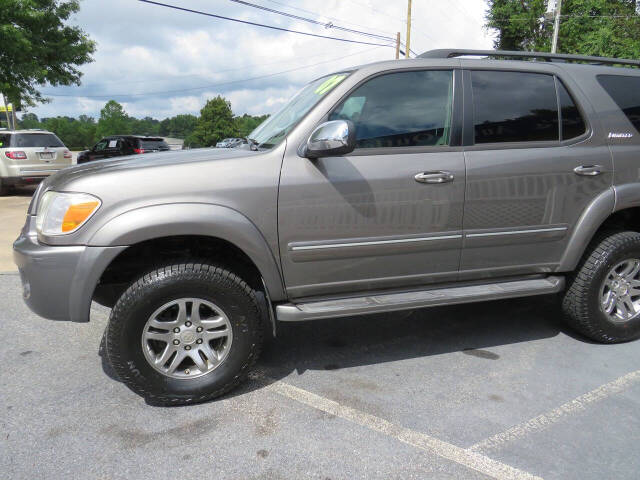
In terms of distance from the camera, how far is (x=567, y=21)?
2439 cm

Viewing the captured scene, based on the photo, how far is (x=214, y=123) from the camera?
60.5 meters

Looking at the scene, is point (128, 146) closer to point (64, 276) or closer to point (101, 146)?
point (101, 146)

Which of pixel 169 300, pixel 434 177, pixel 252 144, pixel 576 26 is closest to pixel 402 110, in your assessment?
pixel 434 177

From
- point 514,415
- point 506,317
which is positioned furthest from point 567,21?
point 514,415

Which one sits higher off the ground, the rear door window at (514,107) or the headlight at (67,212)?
the rear door window at (514,107)

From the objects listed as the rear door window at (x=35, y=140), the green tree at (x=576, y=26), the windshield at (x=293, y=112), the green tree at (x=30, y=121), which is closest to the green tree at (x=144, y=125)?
the green tree at (x=30, y=121)

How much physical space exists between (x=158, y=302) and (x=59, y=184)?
0.87 metres

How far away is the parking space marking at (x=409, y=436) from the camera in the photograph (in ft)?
7.43

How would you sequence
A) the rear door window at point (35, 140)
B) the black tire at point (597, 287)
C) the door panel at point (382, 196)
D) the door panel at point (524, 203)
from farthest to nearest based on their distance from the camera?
the rear door window at point (35, 140)
the black tire at point (597, 287)
the door panel at point (524, 203)
the door panel at point (382, 196)

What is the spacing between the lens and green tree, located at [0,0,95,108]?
1173 centimetres

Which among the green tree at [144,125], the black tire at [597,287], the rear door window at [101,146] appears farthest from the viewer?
the green tree at [144,125]

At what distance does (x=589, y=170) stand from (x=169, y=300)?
2.84m

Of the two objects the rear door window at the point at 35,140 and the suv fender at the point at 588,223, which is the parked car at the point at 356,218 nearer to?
the suv fender at the point at 588,223

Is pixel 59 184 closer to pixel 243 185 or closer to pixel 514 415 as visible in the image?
pixel 243 185
